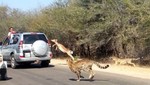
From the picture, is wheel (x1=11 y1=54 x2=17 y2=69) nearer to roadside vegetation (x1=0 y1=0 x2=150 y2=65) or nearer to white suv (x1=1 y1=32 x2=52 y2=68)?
white suv (x1=1 y1=32 x2=52 y2=68)

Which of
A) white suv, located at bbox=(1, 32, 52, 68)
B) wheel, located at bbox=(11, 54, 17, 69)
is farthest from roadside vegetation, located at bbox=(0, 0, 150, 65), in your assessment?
wheel, located at bbox=(11, 54, 17, 69)

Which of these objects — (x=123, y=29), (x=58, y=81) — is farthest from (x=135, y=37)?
(x=58, y=81)

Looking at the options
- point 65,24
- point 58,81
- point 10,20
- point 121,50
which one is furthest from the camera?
point 10,20

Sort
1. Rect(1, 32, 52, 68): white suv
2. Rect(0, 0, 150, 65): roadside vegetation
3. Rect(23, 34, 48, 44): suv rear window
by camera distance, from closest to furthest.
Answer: Rect(1, 32, 52, 68): white suv → Rect(23, 34, 48, 44): suv rear window → Rect(0, 0, 150, 65): roadside vegetation

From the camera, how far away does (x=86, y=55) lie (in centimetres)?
3102

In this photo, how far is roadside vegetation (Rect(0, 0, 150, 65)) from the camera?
22.0 metres

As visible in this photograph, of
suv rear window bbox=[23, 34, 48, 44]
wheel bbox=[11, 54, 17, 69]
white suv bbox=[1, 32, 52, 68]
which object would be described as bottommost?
wheel bbox=[11, 54, 17, 69]

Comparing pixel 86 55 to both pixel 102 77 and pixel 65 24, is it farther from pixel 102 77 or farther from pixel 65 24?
pixel 102 77

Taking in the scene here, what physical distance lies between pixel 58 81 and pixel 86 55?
1557 cm

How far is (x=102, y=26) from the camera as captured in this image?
24.1 meters

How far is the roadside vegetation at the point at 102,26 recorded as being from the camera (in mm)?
22000

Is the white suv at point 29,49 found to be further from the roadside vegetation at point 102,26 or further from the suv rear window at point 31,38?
the roadside vegetation at point 102,26

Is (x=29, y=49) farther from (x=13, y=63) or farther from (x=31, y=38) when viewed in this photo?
(x=13, y=63)

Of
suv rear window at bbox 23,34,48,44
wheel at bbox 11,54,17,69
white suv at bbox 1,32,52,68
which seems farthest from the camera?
wheel at bbox 11,54,17,69
